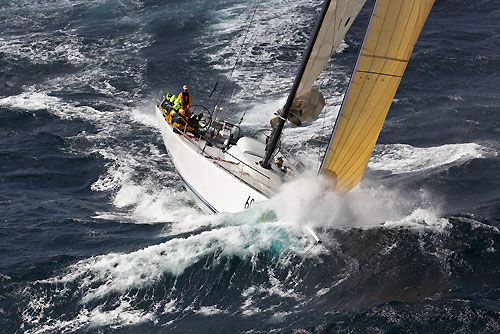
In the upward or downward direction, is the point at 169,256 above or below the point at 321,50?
below

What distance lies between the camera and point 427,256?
625 inches

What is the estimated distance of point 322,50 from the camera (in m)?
17.2

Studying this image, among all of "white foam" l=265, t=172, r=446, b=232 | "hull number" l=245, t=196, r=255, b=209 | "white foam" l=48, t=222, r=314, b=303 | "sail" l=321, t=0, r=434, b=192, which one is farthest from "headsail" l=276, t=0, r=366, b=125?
"white foam" l=48, t=222, r=314, b=303

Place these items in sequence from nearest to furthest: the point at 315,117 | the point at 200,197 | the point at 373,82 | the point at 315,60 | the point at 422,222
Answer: the point at 373,82
the point at 422,222
the point at 315,60
the point at 315,117
the point at 200,197

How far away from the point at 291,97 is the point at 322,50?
1.42 metres

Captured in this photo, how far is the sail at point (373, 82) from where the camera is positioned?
47.5 ft

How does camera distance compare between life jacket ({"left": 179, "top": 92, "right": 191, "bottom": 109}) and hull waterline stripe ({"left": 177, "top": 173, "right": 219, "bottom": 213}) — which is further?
life jacket ({"left": 179, "top": 92, "right": 191, "bottom": 109})

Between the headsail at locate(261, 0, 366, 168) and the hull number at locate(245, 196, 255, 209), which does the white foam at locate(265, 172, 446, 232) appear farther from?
the headsail at locate(261, 0, 366, 168)

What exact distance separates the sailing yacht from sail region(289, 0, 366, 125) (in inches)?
0.9

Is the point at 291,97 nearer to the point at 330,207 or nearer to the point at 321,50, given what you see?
the point at 321,50

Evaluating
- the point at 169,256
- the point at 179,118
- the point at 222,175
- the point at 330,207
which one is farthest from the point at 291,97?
the point at 169,256

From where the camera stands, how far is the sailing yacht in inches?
579

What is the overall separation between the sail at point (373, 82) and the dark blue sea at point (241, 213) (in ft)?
3.44

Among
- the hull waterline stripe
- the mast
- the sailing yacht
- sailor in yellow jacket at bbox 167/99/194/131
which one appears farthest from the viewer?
sailor in yellow jacket at bbox 167/99/194/131
